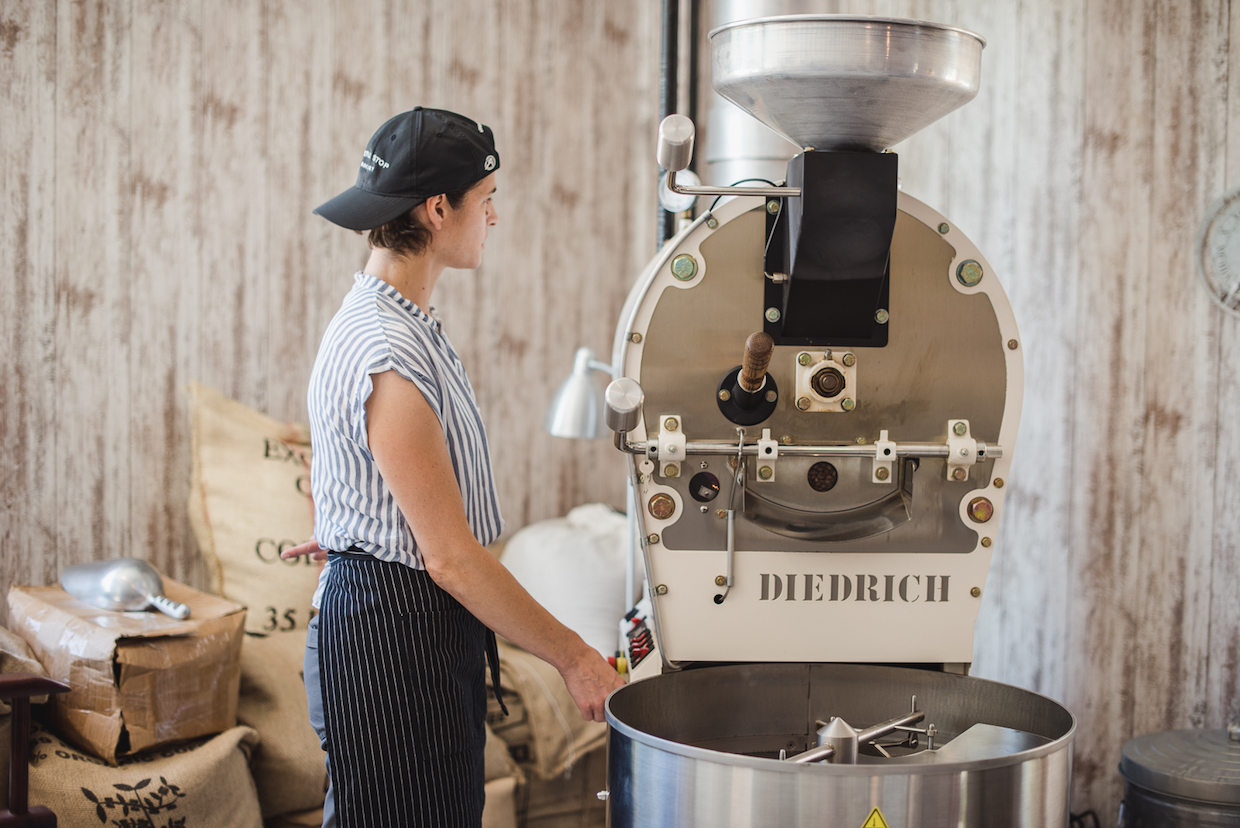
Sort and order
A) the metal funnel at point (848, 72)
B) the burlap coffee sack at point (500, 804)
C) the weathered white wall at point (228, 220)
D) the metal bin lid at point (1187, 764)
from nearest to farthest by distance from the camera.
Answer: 1. the metal funnel at point (848, 72)
2. the metal bin lid at point (1187, 764)
3. the burlap coffee sack at point (500, 804)
4. the weathered white wall at point (228, 220)

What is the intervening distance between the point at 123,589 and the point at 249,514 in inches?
16.9

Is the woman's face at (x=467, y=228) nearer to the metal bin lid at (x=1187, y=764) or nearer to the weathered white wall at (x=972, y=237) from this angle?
the weathered white wall at (x=972, y=237)

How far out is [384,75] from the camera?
2824 millimetres

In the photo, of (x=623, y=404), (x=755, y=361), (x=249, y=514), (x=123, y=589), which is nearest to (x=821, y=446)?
(x=755, y=361)

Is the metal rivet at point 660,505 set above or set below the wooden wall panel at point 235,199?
below

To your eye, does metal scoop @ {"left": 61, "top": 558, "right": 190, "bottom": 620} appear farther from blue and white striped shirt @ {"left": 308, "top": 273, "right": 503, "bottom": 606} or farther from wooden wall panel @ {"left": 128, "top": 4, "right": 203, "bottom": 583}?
blue and white striped shirt @ {"left": 308, "top": 273, "right": 503, "bottom": 606}

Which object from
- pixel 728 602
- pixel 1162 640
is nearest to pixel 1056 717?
pixel 728 602

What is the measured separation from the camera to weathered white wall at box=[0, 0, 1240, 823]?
A: 2.26 m

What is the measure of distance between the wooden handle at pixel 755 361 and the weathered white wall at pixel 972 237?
123 cm

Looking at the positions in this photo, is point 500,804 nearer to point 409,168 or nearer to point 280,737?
point 280,737

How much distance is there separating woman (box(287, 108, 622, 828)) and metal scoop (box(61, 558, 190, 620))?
2.77 ft

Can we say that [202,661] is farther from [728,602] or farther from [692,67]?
[692,67]

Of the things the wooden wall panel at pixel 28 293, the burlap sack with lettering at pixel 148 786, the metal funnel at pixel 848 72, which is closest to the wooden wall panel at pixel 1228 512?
the metal funnel at pixel 848 72

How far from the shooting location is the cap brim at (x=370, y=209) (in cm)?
134
